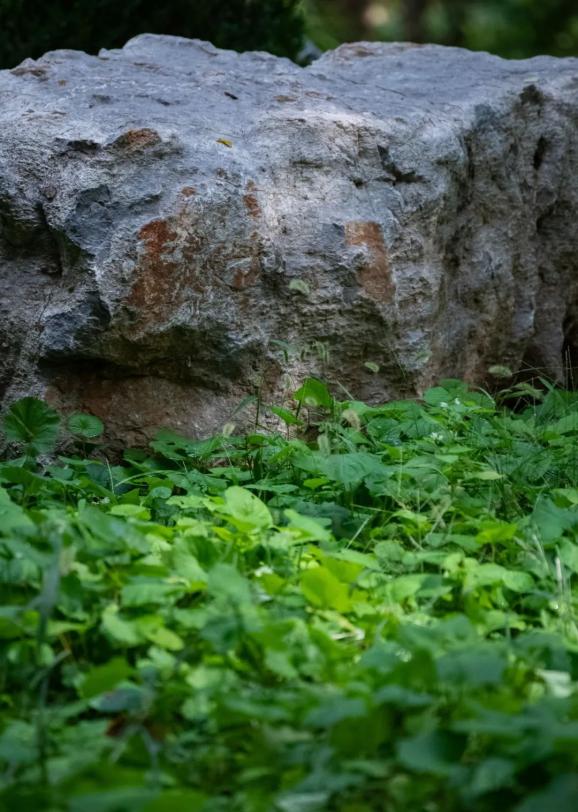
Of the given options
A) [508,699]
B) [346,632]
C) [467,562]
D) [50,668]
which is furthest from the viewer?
[467,562]

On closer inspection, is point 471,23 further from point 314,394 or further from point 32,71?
point 314,394

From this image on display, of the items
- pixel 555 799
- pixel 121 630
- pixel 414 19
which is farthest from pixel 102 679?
pixel 414 19

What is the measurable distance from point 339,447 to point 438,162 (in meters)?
1.20

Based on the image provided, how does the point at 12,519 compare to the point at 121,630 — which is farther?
the point at 12,519

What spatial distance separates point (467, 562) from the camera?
2.45 metres

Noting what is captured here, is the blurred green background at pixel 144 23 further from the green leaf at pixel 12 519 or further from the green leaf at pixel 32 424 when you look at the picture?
the green leaf at pixel 12 519

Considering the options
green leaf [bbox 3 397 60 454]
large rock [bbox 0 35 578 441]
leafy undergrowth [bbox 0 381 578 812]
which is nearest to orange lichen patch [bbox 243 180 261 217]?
large rock [bbox 0 35 578 441]

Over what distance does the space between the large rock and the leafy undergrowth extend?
294mm

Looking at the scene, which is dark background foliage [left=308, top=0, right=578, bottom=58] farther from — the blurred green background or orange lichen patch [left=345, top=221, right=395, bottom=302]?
orange lichen patch [left=345, top=221, right=395, bottom=302]

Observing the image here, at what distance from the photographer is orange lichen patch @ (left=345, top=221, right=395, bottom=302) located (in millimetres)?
3486

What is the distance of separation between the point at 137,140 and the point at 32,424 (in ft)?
3.09

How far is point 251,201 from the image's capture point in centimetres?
331

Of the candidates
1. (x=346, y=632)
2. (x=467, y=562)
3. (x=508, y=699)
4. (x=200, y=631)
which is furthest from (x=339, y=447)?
(x=508, y=699)

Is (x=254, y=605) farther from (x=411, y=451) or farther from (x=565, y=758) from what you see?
(x=411, y=451)
